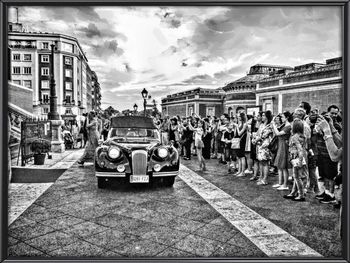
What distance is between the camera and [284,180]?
5379mm

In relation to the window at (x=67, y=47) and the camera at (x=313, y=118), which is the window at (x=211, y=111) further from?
the window at (x=67, y=47)

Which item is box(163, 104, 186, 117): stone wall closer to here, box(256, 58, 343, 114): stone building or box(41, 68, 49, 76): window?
box(256, 58, 343, 114): stone building

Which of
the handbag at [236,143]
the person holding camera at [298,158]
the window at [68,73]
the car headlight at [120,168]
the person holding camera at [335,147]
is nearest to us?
the person holding camera at [335,147]

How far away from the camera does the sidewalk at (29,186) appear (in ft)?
12.0

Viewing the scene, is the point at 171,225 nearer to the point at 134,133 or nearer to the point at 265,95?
the point at 134,133

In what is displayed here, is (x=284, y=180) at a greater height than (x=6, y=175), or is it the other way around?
(x=6, y=175)

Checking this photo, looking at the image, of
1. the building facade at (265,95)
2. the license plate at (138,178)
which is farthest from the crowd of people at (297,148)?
the building facade at (265,95)

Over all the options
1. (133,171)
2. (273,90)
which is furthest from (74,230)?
(273,90)

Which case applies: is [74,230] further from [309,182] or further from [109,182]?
[309,182]

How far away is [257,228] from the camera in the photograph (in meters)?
3.32

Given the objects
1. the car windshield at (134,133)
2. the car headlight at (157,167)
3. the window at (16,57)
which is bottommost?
the car headlight at (157,167)

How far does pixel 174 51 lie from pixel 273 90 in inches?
570

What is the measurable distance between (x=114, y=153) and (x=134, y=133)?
141 centimetres

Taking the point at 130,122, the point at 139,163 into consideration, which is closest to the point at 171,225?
the point at 139,163
